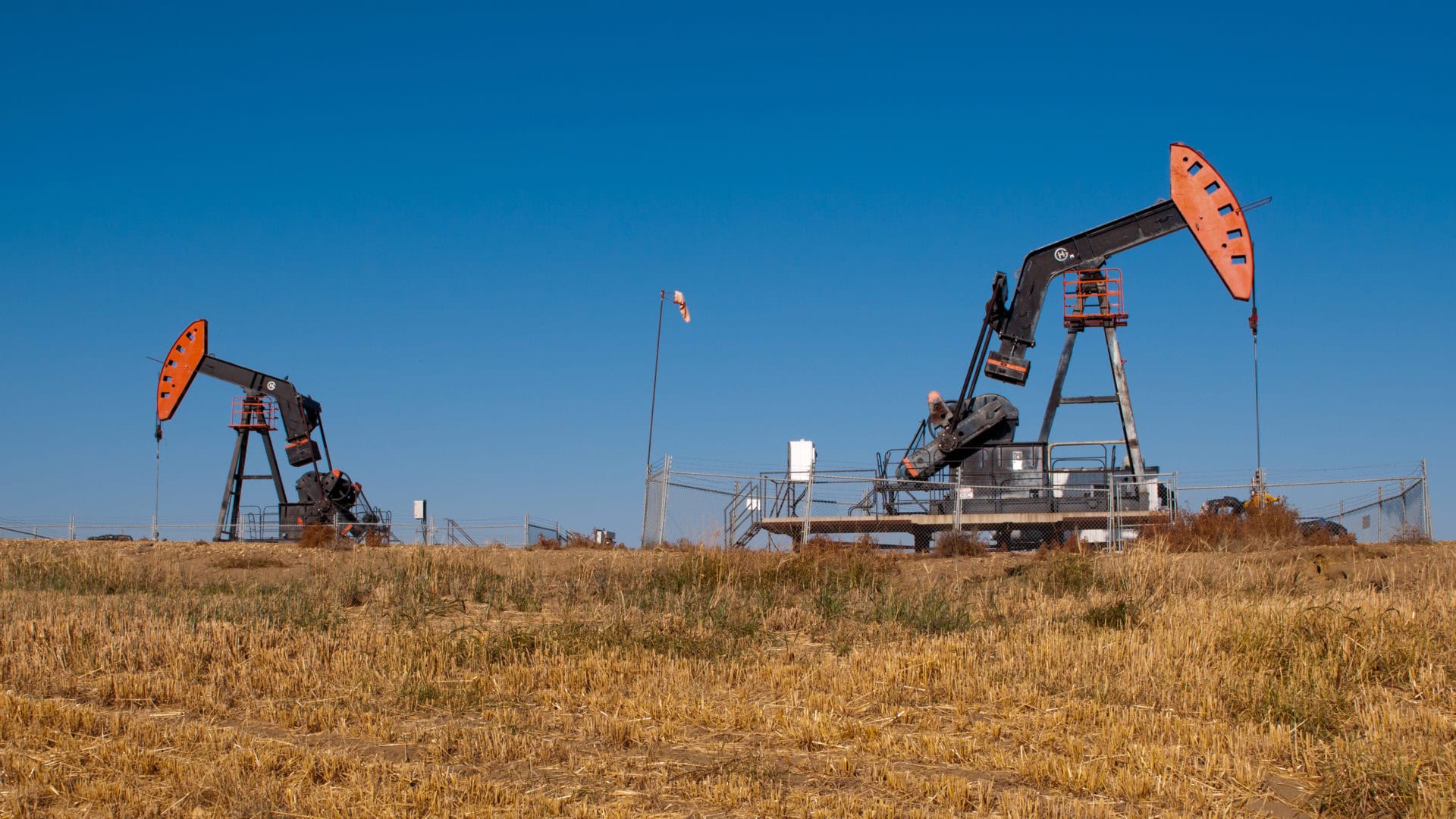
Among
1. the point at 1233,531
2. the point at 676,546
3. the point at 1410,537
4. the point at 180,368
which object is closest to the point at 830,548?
the point at 676,546

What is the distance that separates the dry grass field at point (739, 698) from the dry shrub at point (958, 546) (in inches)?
252

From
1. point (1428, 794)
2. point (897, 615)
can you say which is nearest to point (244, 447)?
point (897, 615)

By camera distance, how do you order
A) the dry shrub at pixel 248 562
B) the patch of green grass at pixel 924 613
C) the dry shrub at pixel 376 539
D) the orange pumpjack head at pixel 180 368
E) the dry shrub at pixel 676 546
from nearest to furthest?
the patch of green grass at pixel 924 613 < the dry shrub at pixel 676 546 < the dry shrub at pixel 248 562 < the dry shrub at pixel 376 539 < the orange pumpjack head at pixel 180 368

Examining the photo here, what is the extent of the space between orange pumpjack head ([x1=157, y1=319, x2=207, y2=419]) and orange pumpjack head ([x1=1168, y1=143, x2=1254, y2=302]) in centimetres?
2961

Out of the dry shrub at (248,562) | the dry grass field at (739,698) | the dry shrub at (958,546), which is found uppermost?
the dry shrub at (958,546)

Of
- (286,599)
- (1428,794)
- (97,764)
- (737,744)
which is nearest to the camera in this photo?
(1428,794)

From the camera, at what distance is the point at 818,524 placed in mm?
24297

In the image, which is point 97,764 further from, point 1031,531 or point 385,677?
point 1031,531

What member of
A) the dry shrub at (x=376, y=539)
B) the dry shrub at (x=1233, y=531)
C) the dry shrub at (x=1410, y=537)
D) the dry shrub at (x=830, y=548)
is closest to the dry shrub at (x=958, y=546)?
the dry shrub at (x=830, y=548)

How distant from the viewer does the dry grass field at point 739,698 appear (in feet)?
21.9

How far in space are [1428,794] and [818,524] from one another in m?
18.3

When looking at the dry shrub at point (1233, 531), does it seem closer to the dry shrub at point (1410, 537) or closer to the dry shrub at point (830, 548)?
the dry shrub at point (1410, 537)

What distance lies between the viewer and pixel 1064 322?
85.5 feet

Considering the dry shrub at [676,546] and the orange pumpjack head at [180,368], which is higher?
the orange pumpjack head at [180,368]
